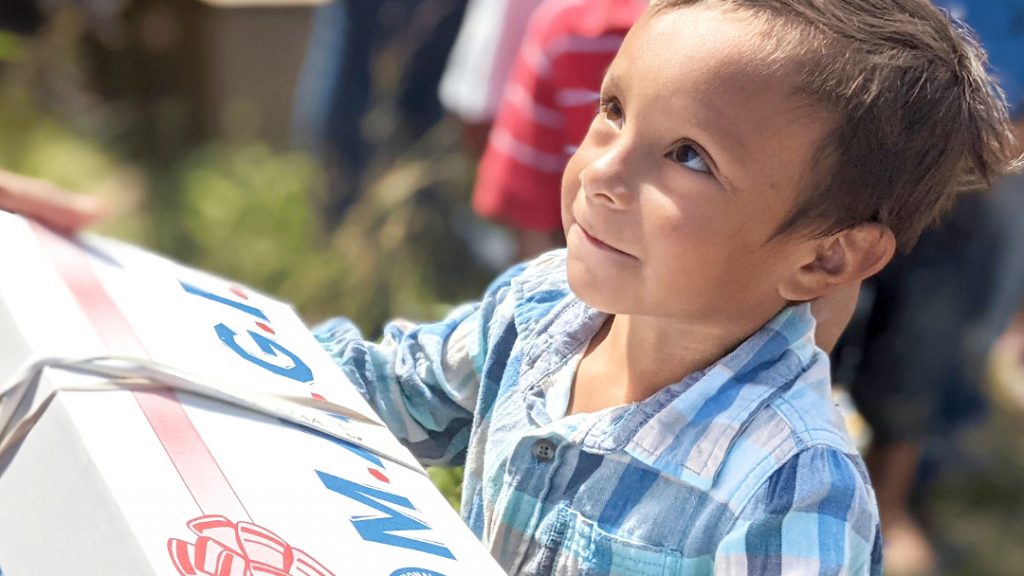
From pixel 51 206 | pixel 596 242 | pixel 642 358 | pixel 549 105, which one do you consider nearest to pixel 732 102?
pixel 596 242

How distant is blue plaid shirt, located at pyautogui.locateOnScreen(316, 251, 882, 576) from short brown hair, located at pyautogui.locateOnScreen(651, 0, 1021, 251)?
0.45 feet

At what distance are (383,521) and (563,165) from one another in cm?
141

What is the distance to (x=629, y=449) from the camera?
3.94ft

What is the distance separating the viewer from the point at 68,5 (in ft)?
14.2

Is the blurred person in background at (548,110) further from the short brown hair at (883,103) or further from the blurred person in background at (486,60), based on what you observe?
the short brown hair at (883,103)

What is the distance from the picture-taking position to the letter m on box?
3.47 ft

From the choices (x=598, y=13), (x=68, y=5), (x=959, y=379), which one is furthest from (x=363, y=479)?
(x=68, y=5)

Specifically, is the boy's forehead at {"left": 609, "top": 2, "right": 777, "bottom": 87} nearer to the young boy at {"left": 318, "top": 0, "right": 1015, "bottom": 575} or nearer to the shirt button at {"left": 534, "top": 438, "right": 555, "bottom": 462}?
the young boy at {"left": 318, "top": 0, "right": 1015, "bottom": 575}

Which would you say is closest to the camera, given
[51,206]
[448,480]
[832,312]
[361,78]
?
[51,206]

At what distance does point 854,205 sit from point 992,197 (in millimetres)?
1580

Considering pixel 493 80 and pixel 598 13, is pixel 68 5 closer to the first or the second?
pixel 493 80

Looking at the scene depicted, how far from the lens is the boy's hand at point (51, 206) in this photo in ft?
3.92

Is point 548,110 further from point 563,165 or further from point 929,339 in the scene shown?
point 929,339

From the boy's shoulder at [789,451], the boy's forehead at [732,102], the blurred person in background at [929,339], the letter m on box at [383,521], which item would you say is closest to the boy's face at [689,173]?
the boy's forehead at [732,102]
